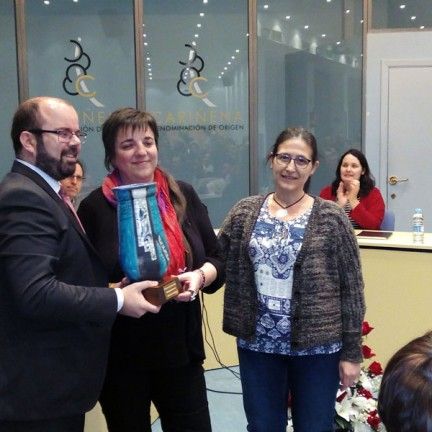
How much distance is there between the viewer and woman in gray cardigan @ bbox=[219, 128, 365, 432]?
6.31 ft

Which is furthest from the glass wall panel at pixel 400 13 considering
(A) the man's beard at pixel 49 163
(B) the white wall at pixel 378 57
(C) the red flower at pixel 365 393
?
(A) the man's beard at pixel 49 163

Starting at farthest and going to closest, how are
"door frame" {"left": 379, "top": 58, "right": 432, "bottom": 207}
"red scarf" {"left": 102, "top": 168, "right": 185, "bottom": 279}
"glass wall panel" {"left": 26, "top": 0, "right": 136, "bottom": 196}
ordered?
1. "door frame" {"left": 379, "top": 58, "right": 432, "bottom": 207}
2. "glass wall panel" {"left": 26, "top": 0, "right": 136, "bottom": 196}
3. "red scarf" {"left": 102, "top": 168, "right": 185, "bottom": 279}

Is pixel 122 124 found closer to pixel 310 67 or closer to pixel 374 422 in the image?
pixel 374 422

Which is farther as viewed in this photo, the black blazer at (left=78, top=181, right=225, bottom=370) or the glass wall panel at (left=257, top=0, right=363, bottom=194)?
the glass wall panel at (left=257, top=0, right=363, bottom=194)

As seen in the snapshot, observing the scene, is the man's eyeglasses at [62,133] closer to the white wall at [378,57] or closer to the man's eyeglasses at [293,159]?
the man's eyeglasses at [293,159]

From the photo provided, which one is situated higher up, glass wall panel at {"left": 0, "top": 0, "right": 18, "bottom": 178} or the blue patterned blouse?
glass wall panel at {"left": 0, "top": 0, "right": 18, "bottom": 178}

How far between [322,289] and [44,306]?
3.00ft

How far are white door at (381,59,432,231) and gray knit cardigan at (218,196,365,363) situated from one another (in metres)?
3.93

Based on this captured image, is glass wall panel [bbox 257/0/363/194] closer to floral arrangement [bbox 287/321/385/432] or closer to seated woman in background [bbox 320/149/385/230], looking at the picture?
seated woman in background [bbox 320/149/385/230]

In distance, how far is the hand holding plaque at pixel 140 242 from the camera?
1547 mm

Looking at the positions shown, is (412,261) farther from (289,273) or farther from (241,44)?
(241,44)

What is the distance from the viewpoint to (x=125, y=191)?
1545 millimetres

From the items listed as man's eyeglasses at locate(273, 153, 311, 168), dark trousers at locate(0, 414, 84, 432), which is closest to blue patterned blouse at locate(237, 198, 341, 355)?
man's eyeglasses at locate(273, 153, 311, 168)

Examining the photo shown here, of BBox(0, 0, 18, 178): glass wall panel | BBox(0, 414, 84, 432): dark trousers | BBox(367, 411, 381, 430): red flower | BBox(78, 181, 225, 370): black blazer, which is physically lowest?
BBox(367, 411, 381, 430): red flower
